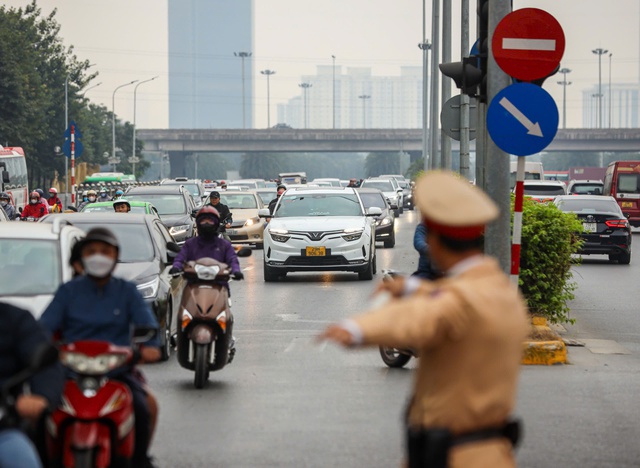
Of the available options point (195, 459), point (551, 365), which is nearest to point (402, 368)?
point (551, 365)

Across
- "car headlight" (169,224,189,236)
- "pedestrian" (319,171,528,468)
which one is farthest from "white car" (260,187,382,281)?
"pedestrian" (319,171,528,468)

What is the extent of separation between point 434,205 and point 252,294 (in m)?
16.7

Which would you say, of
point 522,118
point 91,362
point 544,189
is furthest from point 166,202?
point 91,362

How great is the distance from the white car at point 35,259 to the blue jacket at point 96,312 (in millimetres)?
2780

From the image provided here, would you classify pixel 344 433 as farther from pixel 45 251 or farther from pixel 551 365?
pixel 551 365

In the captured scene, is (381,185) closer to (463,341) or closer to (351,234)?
(351,234)

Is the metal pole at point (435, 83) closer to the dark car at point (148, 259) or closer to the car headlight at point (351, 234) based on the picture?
the car headlight at point (351, 234)

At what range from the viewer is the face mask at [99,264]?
20.7 ft

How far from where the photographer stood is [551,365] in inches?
501

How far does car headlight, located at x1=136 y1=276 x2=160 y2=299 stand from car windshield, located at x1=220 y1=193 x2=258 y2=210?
2387 centimetres

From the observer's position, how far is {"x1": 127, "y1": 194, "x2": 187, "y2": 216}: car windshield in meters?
30.7

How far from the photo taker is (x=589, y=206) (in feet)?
97.2

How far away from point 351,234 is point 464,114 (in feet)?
14.2

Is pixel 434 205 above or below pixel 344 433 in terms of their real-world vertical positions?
above
